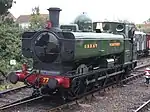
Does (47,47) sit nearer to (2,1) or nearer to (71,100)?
(71,100)

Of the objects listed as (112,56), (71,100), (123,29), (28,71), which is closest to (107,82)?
(112,56)

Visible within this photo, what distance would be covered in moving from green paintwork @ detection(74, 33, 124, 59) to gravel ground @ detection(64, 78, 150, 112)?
1.46 meters

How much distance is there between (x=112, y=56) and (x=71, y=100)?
3397 mm

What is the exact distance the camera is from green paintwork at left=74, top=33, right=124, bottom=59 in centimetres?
929

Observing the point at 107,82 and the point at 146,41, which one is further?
the point at 146,41

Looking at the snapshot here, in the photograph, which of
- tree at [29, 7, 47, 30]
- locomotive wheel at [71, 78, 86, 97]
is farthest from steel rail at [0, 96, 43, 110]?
tree at [29, 7, 47, 30]

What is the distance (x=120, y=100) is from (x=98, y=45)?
192cm

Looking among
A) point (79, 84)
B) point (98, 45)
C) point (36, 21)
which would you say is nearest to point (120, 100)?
point (79, 84)

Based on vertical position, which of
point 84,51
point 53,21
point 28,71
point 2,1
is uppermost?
point 2,1

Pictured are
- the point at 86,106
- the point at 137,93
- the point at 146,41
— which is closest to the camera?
the point at 86,106

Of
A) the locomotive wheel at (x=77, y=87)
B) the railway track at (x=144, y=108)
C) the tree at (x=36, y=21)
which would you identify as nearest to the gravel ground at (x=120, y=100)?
the railway track at (x=144, y=108)

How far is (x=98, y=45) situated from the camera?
1056 centimetres

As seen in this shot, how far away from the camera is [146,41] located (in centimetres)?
2889

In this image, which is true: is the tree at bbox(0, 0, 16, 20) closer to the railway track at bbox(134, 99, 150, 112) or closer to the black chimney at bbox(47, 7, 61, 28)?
the black chimney at bbox(47, 7, 61, 28)
